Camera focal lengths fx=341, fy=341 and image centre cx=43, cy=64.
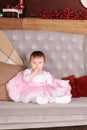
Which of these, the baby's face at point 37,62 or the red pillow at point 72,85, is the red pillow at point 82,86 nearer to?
the red pillow at point 72,85

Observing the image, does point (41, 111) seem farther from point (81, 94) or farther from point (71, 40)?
point (71, 40)

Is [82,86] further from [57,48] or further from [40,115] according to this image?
[40,115]

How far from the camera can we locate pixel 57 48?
3.61 metres

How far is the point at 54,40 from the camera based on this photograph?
3643 millimetres

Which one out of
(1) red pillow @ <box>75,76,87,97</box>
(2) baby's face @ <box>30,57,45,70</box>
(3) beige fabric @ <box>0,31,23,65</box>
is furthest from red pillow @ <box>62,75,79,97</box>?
(3) beige fabric @ <box>0,31,23,65</box>

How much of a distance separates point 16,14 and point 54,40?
30.6 inches

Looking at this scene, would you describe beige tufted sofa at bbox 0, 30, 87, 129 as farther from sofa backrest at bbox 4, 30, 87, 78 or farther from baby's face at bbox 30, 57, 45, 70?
baby's face at bbox 30, 57, 45, 70

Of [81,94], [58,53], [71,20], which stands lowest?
[81,94]

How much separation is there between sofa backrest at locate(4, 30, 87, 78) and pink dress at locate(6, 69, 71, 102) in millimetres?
246

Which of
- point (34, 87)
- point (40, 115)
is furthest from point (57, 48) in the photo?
point (40, 115)

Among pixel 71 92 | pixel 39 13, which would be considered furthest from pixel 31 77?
pixel 39 13

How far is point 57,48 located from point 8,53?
519mm

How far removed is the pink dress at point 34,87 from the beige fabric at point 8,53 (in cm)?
25

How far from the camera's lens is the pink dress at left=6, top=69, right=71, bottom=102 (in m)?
3.10
